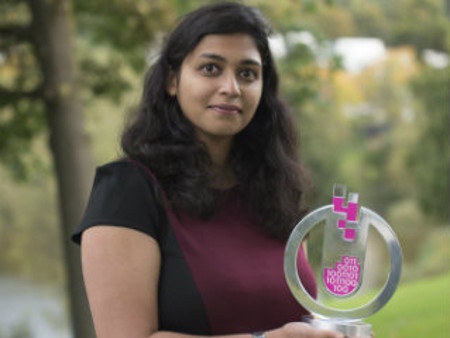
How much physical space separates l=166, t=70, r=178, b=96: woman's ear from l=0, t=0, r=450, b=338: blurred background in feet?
0.72

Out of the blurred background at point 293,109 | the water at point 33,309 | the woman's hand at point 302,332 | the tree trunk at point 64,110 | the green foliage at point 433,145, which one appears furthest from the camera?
the green foliage at point 433,145

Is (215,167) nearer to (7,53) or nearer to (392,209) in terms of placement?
(7,53)

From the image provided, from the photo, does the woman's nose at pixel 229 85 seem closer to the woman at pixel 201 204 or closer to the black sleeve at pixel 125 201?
the woman at pixel 201 204

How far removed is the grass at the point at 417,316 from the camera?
27.8 ft

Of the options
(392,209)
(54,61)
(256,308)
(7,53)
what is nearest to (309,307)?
(256,308)

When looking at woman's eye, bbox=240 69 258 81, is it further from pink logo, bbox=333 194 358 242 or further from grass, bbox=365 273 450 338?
grass, bbox=365 273 450 338

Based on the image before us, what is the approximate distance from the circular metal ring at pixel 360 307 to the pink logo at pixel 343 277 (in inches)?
2.0

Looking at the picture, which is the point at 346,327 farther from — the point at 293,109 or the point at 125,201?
the point at 293,109

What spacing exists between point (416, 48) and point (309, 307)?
20.5 meters

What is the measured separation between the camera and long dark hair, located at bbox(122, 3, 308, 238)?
195 centimetres

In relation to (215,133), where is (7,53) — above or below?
above

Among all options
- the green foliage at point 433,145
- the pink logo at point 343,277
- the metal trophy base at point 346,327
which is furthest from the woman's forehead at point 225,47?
the green foliage at point 433,145

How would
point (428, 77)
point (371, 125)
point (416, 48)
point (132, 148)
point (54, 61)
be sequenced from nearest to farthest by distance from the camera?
point (132, 148), point (54, 61), point (428, 77), point (416, 48), point (371, 125)

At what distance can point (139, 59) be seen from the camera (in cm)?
643
